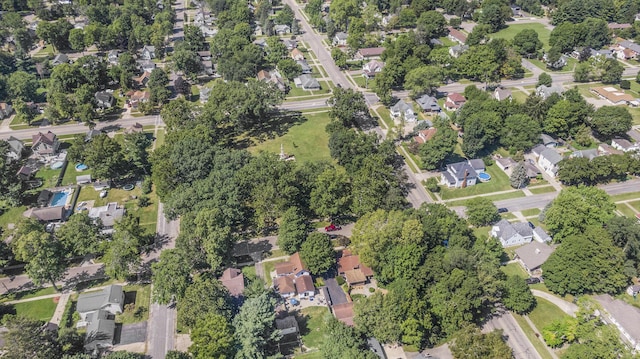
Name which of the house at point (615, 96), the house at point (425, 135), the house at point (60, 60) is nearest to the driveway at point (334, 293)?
the house at point (425, 135)

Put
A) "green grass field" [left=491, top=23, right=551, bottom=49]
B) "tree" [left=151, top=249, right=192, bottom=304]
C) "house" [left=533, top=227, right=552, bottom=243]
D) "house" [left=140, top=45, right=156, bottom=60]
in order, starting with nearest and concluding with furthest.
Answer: "tree" [left=151, top=249, right=192, bottom=304] → "house" [left=533, top=227, right=552, bottom=243] → "house" [left=140, top=45, right=156, bottom=60] → "green grass field" [left=491, top=23, right=551, bottom=49]

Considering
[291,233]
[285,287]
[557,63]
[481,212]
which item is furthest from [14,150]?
[557,63]

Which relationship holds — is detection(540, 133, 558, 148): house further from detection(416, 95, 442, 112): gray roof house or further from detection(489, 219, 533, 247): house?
detection(489, 219, 533, 247): house

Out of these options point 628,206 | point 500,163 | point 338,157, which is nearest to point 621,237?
point 628,206

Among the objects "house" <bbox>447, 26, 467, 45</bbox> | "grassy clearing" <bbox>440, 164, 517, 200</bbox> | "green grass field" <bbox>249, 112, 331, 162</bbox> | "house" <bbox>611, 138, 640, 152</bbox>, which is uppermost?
"house" <bbox>611, 138, 640, 152</bbox>

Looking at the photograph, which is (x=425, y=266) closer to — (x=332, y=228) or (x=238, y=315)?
(x=332, y=228)

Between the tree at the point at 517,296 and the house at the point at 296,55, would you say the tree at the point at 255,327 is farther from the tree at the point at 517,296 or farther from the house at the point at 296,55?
the house at the point at 296,55

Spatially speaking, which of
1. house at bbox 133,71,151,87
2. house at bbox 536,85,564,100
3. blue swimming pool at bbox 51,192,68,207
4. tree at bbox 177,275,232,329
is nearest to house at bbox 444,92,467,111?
house at bbox 536,85,564,100

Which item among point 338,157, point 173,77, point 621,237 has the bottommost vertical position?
point 173,77
